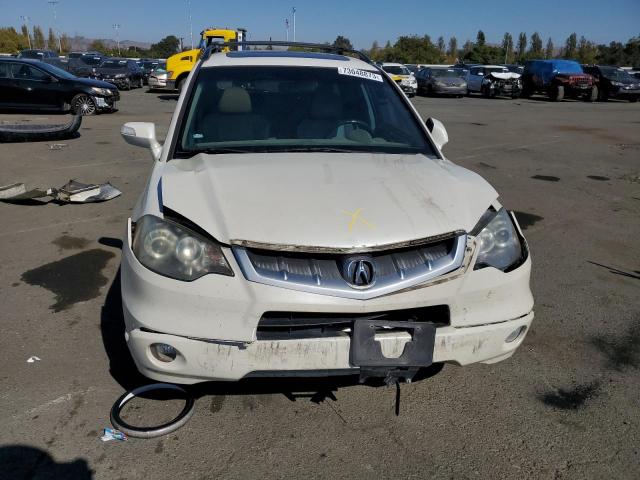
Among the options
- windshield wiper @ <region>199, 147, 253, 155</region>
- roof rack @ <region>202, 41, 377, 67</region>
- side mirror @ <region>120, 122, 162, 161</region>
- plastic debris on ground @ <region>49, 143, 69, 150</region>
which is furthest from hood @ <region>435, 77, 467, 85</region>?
windshield wiper @ <region>199, 147, 253, 155</region>

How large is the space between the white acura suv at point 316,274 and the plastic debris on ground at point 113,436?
0.38 meters

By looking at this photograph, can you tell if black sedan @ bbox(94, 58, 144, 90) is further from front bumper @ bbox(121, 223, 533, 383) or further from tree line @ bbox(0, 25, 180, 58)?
tree line @ bbox(0, 25, 180, 58)

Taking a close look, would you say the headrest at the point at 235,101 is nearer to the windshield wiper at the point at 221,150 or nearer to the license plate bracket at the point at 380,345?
the windshield wiper at the point at 221,150

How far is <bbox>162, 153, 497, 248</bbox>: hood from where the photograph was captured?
234 centimetres

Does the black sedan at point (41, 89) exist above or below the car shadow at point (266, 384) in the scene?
above

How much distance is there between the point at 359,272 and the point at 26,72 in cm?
1620

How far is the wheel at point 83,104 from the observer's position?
1571 centimetres

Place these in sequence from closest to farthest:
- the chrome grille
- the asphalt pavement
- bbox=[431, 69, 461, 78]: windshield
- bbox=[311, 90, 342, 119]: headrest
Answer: the chrome grille
the asphalt pavement
bbox=[311, 90, 342, 119]: headrest
bbox=[431, 69, 461, 78]: windshield

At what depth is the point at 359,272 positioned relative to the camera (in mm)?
2275

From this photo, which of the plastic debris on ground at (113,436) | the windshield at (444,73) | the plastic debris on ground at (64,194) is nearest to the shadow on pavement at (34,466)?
the plastic debris on ground at (113,436)

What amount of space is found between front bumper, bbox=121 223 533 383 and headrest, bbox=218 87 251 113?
1493mm

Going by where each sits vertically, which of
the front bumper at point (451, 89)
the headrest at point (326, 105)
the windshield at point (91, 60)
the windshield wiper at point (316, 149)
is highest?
the windshield at point (91, 60)

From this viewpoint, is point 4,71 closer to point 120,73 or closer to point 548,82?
point 120,73

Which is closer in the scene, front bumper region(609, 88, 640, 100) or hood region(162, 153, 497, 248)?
hood region(162, 153, 497, 248)
